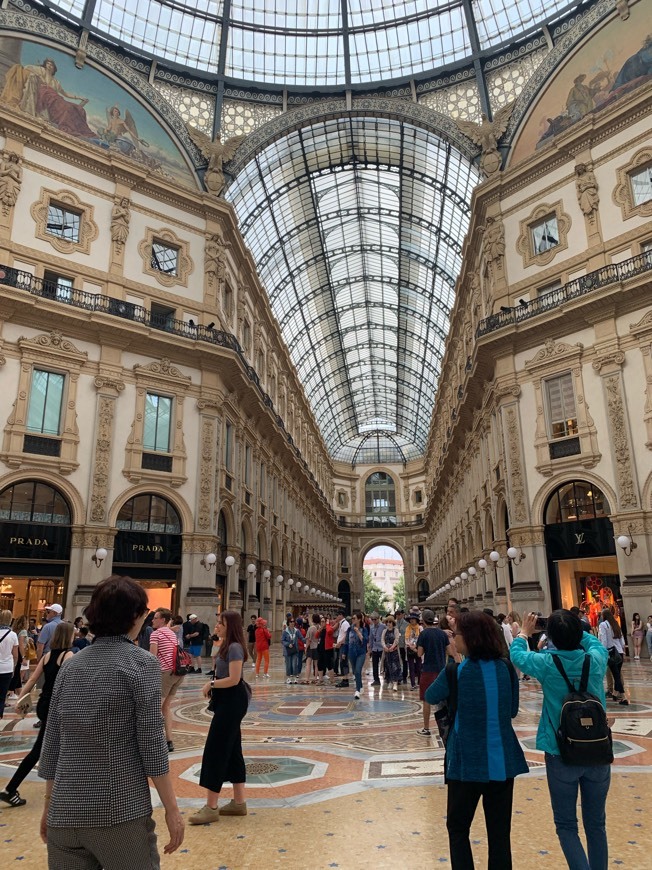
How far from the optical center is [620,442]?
20.4 metres

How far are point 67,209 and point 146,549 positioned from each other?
12.6m

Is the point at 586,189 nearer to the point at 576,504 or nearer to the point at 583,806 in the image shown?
the point at 576,504

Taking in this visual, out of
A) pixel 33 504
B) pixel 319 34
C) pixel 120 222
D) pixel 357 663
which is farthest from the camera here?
pixel 319 34

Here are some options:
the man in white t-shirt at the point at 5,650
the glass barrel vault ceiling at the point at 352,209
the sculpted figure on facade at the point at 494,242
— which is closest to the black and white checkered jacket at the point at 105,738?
the man in white t-shirt at the point at 5,650

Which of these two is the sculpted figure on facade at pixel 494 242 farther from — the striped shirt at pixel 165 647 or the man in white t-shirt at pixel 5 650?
the man in white t-shirt at pixel 5 650

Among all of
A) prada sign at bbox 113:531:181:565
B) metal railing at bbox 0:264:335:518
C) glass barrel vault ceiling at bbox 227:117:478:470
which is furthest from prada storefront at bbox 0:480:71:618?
glass barrel vault ceiling at bbox 227:117:478:470


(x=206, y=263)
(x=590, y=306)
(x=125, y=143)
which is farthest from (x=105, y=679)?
(x=125, y=143)

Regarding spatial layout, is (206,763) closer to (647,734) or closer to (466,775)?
(466,775)

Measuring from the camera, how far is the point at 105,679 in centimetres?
252

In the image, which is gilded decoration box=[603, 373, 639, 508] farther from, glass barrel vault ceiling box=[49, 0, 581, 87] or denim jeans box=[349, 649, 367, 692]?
glass barrel vault ceiling box=[49, 0, 581, 87]

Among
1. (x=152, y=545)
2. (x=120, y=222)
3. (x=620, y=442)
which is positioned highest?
(x=120, y=222)


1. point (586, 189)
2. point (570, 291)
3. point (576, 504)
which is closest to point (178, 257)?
point (570, 291)

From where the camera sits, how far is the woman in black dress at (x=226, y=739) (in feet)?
16.8

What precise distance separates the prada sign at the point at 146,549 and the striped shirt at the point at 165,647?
14835 mm
